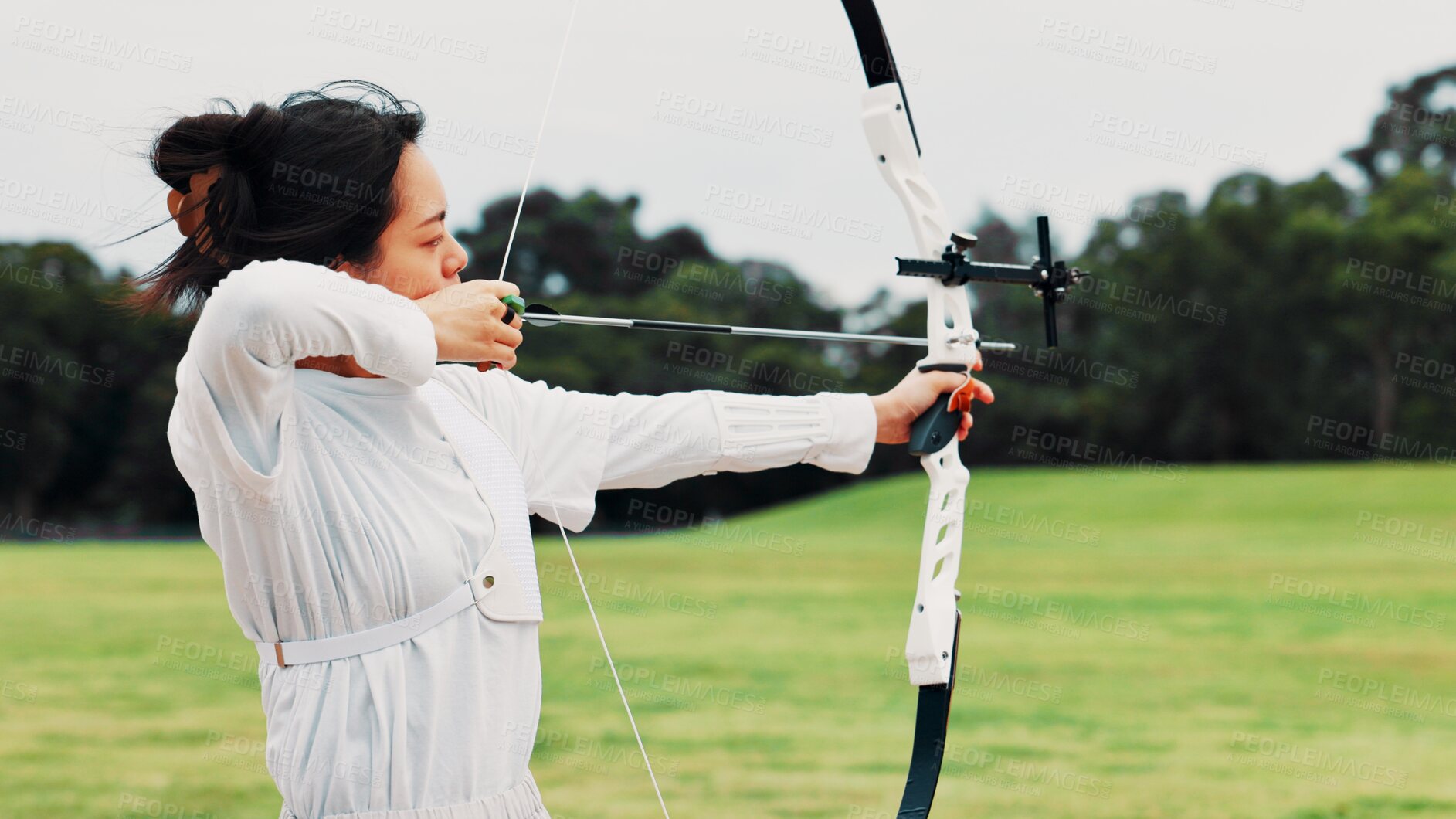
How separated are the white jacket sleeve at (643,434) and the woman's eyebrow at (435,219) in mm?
196

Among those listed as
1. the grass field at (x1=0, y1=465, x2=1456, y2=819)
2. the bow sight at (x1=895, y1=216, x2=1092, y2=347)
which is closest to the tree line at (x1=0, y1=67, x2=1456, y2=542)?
the grass field at (x1=0, y1=465, x2=1456, y2=819)

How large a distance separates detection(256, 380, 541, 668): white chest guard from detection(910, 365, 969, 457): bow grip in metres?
0.63

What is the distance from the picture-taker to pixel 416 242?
4.75ft

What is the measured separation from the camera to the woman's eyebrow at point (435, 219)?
1.46m

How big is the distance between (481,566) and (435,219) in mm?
395

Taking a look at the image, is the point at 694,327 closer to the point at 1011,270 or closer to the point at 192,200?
the point at 1011,270

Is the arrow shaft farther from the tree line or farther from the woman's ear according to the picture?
the tree line

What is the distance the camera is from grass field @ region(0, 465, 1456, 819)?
174 inches

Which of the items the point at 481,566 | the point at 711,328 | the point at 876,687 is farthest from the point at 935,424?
the point at 876,687

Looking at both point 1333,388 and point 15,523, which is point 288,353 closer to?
point 15,523

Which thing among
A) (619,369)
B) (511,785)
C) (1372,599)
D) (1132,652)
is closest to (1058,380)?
(619,369)

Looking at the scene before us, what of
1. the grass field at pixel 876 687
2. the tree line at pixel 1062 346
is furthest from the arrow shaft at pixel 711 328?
the tree line at pixel 1062 346

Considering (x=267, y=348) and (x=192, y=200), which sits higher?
(x=192, y=200)

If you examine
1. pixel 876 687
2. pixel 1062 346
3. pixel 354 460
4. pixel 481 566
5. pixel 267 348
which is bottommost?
pixel 876 687
